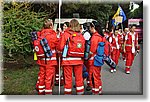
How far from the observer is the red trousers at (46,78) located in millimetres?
6148

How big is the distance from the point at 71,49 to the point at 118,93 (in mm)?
1089

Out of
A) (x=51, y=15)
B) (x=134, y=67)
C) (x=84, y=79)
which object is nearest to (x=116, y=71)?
(x=134, y=67)

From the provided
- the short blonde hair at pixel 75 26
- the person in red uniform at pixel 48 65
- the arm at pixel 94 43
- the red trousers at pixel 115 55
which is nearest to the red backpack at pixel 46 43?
the person in red uniform at pixel 48 65

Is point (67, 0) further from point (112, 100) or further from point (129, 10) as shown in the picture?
point (112, 100)

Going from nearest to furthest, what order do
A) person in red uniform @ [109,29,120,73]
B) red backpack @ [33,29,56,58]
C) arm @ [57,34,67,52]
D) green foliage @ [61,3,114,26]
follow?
arm @ [57,34,67,52], red backpack @ [33,29,56,58], green foliage @ [61,3,114,26], person in red uniform @ [109,29,120,73]

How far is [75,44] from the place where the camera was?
5871mm

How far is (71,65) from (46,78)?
1.66 feet

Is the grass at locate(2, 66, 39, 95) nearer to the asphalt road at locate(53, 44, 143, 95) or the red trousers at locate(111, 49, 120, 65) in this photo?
the asphalt road at locate(53, 44, 143, 95)

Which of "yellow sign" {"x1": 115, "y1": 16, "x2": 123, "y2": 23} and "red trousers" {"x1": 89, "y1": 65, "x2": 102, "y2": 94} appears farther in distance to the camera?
"yellow sign" {"x1": 115, "y1": 16, "x2": 123, "y2": 23}

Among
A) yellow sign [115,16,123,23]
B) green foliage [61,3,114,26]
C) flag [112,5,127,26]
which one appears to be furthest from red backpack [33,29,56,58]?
yellow sign [115,16,123,23]

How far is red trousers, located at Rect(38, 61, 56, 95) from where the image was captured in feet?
20.2

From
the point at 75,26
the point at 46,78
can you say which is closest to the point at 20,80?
the point at 46,78

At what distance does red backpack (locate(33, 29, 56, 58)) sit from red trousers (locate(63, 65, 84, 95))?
40 cm

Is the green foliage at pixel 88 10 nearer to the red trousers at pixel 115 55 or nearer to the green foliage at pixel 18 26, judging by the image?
the green foliage at pixel 18 26
